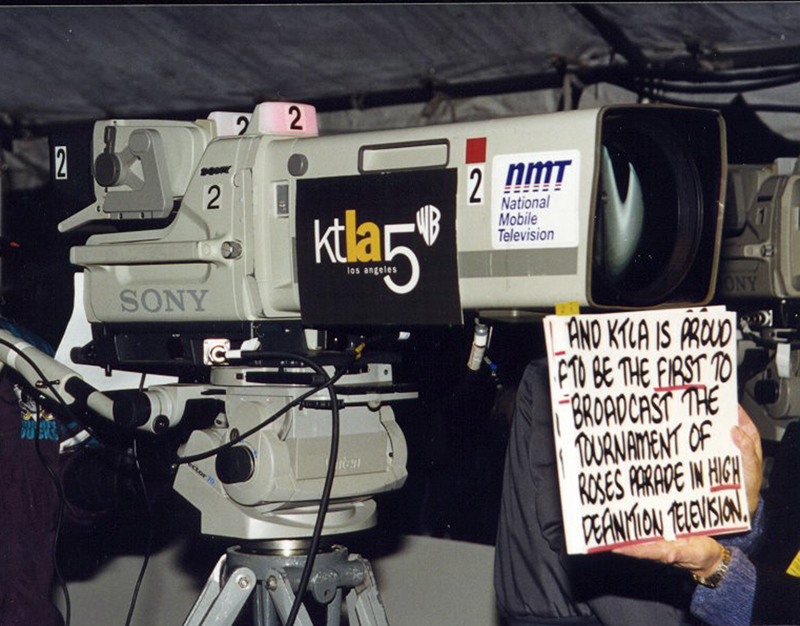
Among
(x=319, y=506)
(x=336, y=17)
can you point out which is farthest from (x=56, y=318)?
(x=319, y=506)

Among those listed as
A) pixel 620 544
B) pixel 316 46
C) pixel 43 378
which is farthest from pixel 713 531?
pixel 316 46

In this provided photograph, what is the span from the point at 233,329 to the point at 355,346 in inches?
Answer: 7.4

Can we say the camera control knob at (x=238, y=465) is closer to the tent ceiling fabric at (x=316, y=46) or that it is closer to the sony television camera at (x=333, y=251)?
the sony television camera at (x=333, y=251)

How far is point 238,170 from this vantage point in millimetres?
1674

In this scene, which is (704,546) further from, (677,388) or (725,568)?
(677,388)

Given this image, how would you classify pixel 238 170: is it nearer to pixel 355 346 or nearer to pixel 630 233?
pixel 355 346

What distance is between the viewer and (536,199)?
4.62 feet

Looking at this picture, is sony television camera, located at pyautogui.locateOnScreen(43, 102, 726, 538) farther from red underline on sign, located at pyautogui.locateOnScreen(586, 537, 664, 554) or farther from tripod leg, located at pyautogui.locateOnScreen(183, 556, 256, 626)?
red underline on sign, located at pyautogui.locateOnScreen(586, 537, 664, 554)

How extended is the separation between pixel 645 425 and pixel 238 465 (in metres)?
0.62

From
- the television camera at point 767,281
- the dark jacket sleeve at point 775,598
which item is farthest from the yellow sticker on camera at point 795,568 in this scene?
the television camera at point 767,281

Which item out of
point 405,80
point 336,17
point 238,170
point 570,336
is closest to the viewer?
point 570,336

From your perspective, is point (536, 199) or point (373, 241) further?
point (373, 241)

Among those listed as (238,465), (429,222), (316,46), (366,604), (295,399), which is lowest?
(366,604)

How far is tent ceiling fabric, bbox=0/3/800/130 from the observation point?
258 centimetres
